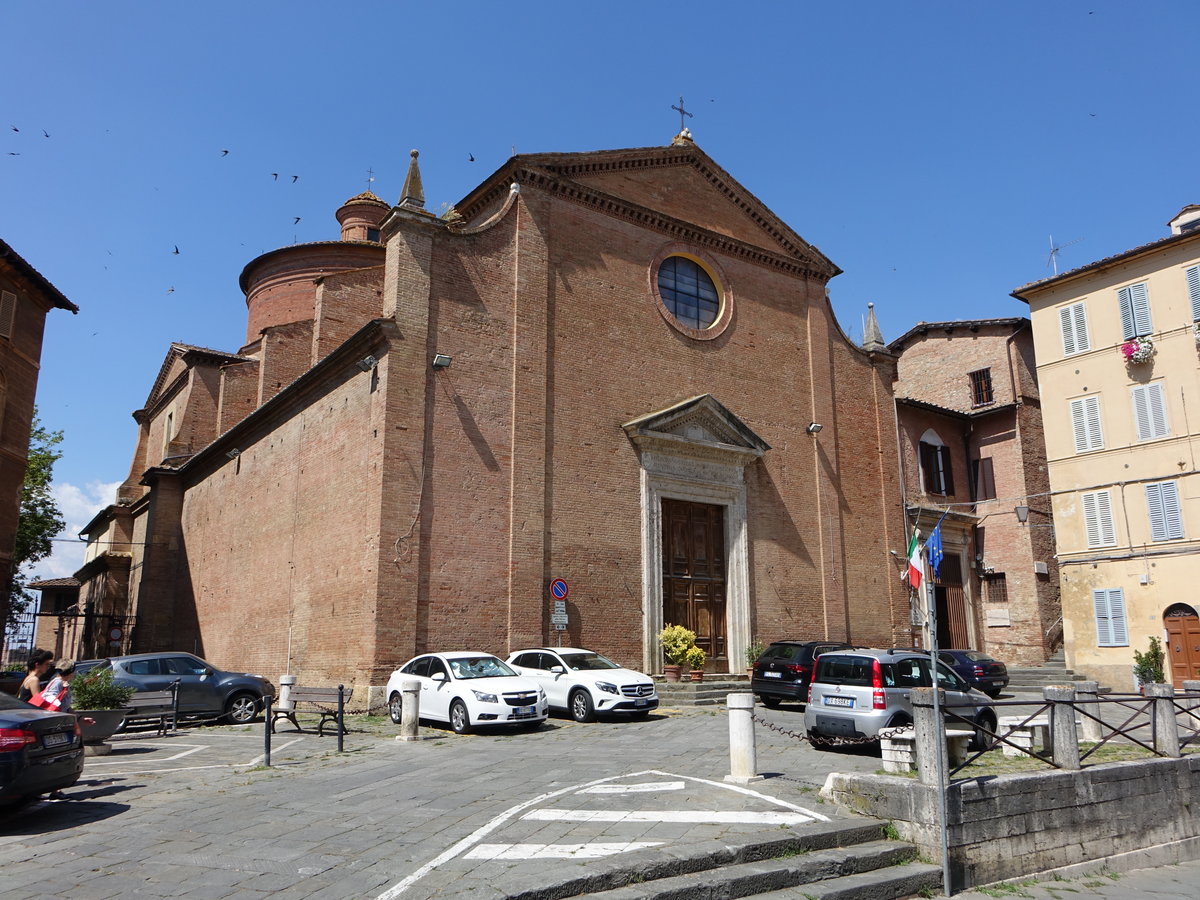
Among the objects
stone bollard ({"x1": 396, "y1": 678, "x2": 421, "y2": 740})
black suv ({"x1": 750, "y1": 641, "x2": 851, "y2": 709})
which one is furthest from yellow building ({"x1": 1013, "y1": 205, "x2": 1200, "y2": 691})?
stone bollard ({"x1": 396, "y1": 678, "x2": 421, "y2": 740})

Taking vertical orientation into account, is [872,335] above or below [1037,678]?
above

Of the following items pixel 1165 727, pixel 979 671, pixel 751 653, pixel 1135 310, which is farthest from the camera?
pixel 1135 310

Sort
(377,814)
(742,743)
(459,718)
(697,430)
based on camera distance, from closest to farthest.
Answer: (377,814)
(742,743)
(459,718)
(697,430)

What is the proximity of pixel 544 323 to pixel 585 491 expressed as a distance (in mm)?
3902

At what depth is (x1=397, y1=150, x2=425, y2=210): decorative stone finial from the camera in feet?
61.1

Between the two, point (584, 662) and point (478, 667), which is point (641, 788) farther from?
point (584, 662)

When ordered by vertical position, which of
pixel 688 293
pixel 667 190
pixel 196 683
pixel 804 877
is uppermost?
pixel 667 190

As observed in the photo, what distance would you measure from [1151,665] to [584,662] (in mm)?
15254

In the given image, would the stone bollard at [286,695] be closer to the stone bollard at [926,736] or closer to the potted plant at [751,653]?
the stone bollard at [926,736]

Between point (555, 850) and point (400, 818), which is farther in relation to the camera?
point (400, 818)

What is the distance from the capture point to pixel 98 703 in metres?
12.8

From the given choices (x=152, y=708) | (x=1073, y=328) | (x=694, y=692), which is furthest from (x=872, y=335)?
(x=152, y=708)

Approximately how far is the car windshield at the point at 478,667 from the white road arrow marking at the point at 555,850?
311 inches

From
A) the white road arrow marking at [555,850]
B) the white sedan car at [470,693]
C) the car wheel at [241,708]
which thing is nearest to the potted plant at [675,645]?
the white sedan car at [470,693]
